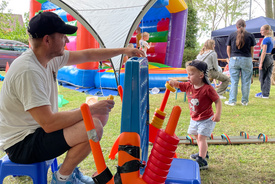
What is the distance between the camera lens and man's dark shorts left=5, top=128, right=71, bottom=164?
1.48 metres

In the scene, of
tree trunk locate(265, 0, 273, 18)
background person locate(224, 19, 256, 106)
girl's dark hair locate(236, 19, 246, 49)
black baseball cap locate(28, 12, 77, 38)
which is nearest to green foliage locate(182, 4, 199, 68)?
tree trunk locate(265, 0, 273, 18)

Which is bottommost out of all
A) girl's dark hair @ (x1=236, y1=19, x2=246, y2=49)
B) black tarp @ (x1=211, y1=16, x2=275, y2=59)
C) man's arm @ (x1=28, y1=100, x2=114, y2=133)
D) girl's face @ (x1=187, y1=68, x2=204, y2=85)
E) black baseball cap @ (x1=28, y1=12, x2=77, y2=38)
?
man's arm @ (x1=28, y1=100, x2=114, y2=133)

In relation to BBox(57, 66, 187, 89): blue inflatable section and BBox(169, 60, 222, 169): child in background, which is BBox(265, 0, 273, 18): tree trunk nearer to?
BBox(57, 66, 187, 89): blue inflatable section

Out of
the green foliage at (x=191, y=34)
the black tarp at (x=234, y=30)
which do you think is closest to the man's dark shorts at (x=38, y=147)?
the black tarp at (x=234, y=30)

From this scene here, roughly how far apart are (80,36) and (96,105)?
5.70 meters

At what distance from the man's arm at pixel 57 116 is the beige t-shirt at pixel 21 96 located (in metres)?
0.04

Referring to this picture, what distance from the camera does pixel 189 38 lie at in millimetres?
13398

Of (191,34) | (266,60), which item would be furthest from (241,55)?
(191,34)

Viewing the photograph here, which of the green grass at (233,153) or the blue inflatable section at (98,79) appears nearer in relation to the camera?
the green grass at (233,153)

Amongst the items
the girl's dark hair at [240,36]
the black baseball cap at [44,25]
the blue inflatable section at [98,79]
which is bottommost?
the blue inflatable section at [98,79]

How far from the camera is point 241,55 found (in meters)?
5.07

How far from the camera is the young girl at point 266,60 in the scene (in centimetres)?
579

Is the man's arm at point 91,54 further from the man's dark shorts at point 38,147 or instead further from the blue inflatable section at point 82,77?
the blue inflatable section at point 82,77

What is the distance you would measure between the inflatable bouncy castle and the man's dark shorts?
10.7 feet
